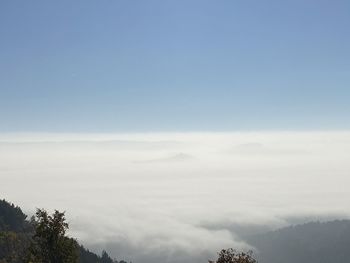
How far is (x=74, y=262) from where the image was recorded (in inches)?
2411

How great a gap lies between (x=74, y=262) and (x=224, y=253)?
764 inches

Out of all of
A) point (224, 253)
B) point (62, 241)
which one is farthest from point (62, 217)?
point (224, 253)

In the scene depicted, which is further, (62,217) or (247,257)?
(62,217)

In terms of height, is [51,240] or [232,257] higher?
[51,240]

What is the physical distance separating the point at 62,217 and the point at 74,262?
19.8 feet

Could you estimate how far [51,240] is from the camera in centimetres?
5997

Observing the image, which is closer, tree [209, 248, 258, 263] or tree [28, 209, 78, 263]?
tree [209, 248, 258, 263]

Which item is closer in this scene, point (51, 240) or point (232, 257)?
point (232, 257)

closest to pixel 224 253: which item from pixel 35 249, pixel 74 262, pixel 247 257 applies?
pixel 247 257

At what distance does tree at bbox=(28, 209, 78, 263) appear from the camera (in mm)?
59531

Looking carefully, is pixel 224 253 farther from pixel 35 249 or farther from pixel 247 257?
pixel 35 249

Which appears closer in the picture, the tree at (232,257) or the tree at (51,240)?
the tree at (232,257)

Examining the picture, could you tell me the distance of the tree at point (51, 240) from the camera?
2344 inches

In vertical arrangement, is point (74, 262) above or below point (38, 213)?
below
